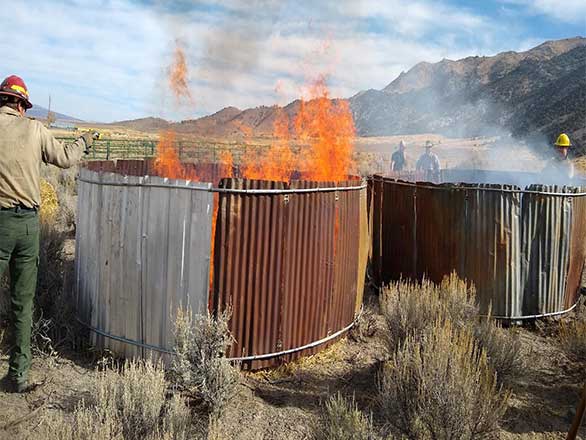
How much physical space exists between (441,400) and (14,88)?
4644 mm

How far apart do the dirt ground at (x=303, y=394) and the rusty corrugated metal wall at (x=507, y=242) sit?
3.74 feet

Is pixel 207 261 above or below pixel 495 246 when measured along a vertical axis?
below

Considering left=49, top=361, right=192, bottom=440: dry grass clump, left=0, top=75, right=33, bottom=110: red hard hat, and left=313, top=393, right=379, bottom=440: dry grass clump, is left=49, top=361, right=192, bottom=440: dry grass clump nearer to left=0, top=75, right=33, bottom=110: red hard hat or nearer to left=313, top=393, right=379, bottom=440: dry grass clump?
left=313, top=393, right=379, bottom=440: dry grass clump

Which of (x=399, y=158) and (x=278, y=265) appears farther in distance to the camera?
(x=399, y=158)

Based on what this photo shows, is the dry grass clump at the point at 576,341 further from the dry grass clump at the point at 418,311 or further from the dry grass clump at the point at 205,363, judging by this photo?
the dry grass clump at the point at 205,363

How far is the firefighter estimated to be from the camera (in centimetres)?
444

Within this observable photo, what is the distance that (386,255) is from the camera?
8492mm

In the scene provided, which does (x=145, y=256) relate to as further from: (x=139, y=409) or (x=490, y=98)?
(x=490, y=98)

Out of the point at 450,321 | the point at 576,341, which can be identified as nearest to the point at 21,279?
the point at 450,321

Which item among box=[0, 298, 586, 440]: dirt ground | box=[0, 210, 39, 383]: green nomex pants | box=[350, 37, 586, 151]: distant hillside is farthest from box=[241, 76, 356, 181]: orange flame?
box=[350, 37, 586, 151]: distant hillside

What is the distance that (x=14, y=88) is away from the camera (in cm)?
458

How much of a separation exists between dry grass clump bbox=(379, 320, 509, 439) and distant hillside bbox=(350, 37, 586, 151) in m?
36.9

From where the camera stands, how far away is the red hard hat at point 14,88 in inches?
179

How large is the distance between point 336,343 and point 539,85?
81870 mm
